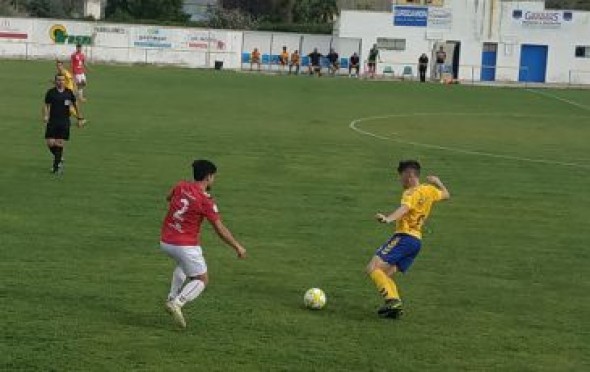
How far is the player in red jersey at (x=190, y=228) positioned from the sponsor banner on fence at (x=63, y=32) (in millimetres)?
60864

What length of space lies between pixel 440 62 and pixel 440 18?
607cm

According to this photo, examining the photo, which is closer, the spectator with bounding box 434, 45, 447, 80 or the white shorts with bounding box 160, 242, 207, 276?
the white shorts with bounding box 160, 242, 207, 276

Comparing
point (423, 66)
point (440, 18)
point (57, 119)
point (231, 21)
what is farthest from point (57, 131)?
point (231, 21)

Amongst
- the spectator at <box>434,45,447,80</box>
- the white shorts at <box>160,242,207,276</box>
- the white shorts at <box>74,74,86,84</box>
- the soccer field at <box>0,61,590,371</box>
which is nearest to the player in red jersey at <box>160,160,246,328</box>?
the white shorts at <box>160,242,207,276</box>

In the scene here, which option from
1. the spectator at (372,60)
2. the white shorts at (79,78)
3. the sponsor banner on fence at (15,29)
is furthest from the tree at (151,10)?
Result: the white shorts at (79,78)

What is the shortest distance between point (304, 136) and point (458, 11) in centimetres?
4422

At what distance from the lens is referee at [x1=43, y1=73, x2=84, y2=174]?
19.0 meters

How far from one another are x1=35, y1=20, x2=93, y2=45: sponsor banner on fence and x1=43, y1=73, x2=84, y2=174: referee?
1969 inches

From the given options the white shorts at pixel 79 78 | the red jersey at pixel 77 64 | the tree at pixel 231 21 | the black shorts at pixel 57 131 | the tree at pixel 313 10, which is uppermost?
the tree at pixel 313 10

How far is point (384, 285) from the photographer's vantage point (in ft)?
33.3

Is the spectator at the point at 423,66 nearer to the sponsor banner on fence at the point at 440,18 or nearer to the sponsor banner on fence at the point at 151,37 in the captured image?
the sponsor banner on fence at the point at 440,18

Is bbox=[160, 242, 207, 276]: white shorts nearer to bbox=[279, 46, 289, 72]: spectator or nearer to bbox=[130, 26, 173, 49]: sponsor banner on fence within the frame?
bbox=[130, 26, 173, 49]: sponsor banner on fence

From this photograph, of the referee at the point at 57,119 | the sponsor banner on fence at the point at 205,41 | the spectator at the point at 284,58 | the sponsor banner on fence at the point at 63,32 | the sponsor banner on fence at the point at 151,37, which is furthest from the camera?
the spectator at the point at 284,58

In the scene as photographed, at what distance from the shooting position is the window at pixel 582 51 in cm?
6919
